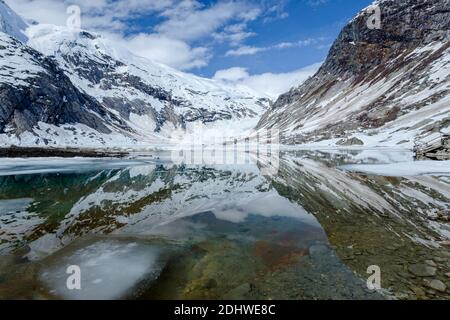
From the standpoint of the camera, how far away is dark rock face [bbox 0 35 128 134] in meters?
142

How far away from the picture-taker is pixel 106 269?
9.33 metres

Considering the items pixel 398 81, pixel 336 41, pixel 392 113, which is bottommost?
pixel 392 113

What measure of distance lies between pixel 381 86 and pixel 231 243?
129 meters

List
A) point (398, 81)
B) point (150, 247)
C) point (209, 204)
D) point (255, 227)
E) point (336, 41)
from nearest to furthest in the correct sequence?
point (150, 247)
point (255, 227)
point (209, 204)
point (398, 81)
point (336, 41)

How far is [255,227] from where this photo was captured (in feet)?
43.7

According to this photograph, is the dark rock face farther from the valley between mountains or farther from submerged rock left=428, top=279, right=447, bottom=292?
submerged rock left=428, top=279, right=447, bottom=292

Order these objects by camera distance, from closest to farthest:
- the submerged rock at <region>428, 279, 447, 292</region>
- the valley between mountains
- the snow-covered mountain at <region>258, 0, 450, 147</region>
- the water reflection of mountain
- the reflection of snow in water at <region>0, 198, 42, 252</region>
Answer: the submerged rock at <region>428, 279, 447, 292</region>
the water reflection of mountain
the reflection of snow in water at <region>0, 198, 42, 252</region>
the snow-covered mountain at <region>258, 0, 450, 147</region>
the valley between mountains

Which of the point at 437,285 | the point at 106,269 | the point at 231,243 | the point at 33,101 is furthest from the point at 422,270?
the point at 33,101

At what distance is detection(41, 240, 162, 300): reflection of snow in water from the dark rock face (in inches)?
5786

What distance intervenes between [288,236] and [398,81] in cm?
12178

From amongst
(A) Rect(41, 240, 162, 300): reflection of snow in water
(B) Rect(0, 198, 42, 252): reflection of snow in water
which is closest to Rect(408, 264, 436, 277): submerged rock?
(A) Rect(41, 240, 162, 300): reflection of snow in water
